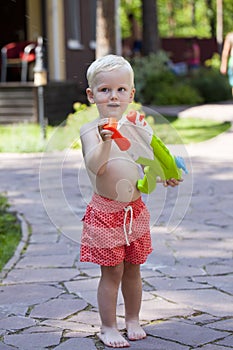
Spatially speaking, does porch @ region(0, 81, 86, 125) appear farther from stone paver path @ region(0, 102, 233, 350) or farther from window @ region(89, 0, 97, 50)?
stone paver path @ region(0, 102, 233, 350)

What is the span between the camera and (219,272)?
4.98m

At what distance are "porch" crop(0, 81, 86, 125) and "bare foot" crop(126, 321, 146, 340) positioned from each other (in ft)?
33.0

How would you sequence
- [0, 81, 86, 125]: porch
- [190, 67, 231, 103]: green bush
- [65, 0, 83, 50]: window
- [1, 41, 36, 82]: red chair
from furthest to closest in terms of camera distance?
[190, 67, 231, 103]: green bush
[65, 0, 83, 50]: window
[1, 41, 36, 82]: red chair
[0, 81, 86, 125]: porch

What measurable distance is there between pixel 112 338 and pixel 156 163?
0.86 metres

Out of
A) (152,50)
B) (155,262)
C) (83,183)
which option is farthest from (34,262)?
(152,50)

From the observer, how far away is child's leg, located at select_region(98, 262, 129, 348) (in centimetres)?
364

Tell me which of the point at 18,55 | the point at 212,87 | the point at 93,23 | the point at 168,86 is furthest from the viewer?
the point at 212,87

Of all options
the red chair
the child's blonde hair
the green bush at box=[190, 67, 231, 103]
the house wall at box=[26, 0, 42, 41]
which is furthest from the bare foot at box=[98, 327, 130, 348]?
the green bush at box=[190, 67, 231, 103]

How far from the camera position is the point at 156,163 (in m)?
3.47

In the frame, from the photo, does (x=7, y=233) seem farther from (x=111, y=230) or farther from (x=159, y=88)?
(x=159, y=88)

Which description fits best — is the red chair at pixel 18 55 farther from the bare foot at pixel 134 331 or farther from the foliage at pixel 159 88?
the bare foot at pixel 134 331

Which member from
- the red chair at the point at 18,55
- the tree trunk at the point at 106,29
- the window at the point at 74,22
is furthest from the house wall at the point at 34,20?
the tree trunk at the point at 106,29

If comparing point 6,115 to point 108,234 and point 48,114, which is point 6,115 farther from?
point 108,234

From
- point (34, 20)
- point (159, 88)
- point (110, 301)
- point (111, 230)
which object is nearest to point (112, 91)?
point (111, 230)
